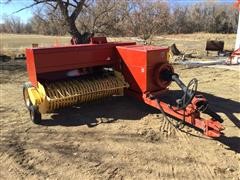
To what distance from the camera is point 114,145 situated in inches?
185

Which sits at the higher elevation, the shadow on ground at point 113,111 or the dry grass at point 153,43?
the shadow on ground at point 113,111

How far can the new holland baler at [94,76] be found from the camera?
18.4 ft

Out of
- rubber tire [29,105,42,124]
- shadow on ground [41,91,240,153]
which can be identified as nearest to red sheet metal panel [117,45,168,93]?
shadow on ground [41,91,240,153]

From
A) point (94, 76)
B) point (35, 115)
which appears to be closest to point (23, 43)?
point (94, 76)

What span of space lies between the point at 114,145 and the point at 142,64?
167cm

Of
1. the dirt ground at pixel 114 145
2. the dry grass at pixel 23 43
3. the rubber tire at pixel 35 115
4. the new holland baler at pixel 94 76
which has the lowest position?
the dry grass at pixel 23 43

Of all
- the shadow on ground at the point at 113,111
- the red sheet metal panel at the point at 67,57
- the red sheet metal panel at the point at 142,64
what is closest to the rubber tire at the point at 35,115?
the shadow on ground at the point at 113,111

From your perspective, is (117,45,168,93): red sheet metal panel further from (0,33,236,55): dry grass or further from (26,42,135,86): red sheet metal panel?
(0,33,236,55): dry grass

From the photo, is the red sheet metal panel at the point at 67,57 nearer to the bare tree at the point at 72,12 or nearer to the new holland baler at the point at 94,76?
the new holland baler at the point at 94,76

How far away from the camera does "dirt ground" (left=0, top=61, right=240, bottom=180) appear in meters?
4.00

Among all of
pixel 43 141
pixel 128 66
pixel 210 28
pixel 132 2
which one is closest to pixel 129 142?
pixel 43 141

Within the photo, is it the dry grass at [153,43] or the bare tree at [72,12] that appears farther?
the dry grass at [153,43]

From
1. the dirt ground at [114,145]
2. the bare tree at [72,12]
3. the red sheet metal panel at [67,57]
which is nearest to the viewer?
the dirt ground at [114,145]

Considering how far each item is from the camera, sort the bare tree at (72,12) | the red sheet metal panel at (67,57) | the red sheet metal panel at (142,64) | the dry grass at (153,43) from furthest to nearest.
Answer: the dry grass at (153,43) < the bare tree at (72,12) < the red sheet metal panel at (142,64) < the red sheet metal panel at (67,57)
